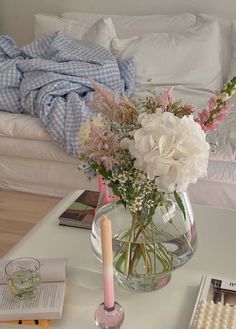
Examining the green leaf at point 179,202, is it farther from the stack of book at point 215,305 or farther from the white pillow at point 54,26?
the white pillow at point 54,26

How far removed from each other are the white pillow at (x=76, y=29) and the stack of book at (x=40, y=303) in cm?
195

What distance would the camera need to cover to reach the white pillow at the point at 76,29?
290 centimetres

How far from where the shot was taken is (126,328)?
101 centimetres

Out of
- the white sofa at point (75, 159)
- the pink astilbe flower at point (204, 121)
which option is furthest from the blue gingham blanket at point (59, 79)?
the pink astilbe flower at point (204, 121)

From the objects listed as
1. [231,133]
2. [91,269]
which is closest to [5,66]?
[231,133]

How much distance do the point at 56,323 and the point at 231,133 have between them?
1403 millimetres

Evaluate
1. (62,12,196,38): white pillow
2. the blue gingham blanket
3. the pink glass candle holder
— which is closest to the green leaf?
the pink glass candle holder

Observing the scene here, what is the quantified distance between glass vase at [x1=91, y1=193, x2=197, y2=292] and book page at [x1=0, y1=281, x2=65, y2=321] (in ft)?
0.44

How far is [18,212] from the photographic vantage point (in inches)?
98.0

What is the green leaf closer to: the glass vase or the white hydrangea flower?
the glass vase

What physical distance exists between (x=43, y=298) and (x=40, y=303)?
2 cm

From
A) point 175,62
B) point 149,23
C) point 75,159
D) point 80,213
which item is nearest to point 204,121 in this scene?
point 80,213

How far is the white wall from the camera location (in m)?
3.10

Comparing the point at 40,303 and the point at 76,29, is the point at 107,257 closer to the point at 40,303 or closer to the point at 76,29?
the point at 40,303
